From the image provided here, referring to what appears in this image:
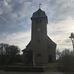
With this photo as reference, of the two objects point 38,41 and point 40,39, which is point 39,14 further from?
point 38,41

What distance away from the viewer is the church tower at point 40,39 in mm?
42281

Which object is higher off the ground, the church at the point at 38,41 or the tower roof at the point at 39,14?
the tower roof at the point at 39,14

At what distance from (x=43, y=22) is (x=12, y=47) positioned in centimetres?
3277

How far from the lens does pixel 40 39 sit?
1666 inches

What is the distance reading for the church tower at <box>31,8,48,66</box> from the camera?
42.3 m

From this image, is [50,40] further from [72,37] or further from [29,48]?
[72,37]

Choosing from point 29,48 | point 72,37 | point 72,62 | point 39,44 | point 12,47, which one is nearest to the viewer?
point 72,62

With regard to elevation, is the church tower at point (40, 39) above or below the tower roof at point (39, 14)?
below

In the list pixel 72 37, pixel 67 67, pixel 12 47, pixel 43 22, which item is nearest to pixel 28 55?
pixel 43 22

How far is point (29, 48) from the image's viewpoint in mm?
46438

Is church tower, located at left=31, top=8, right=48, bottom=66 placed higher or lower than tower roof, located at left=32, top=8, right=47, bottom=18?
lower

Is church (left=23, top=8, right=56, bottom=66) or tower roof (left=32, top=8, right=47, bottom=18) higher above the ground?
tower roof (left=32, top=8, right=47, bottom=18)

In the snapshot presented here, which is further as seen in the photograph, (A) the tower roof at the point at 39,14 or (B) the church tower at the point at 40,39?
(A) the tower roof at the point at 39,14

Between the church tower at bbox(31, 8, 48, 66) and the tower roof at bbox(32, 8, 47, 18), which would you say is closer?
the church tower at bbox(31, 8, 48, 66)
